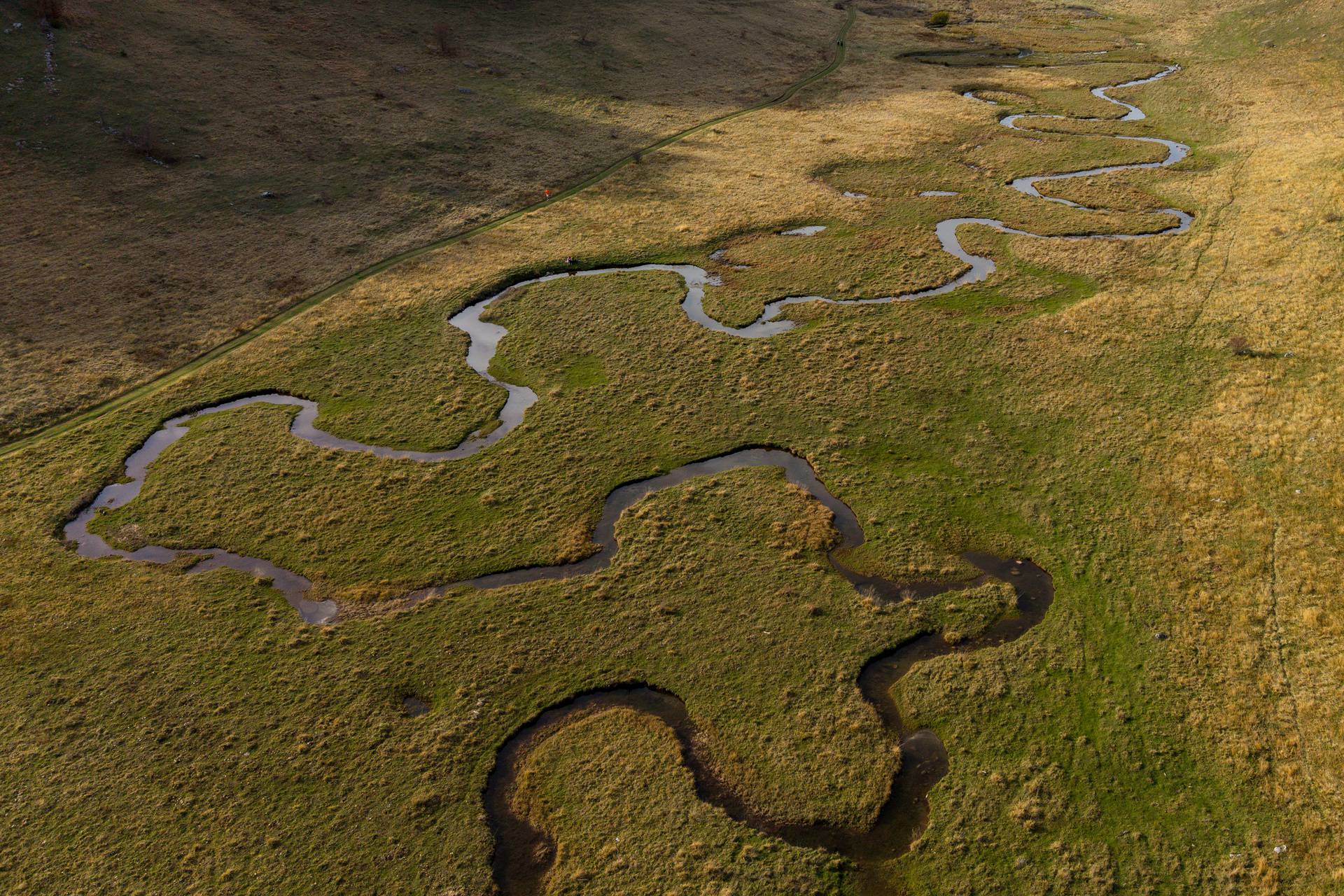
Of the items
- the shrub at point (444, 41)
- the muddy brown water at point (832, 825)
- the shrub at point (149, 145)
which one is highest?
the shrub at point (444, 41)

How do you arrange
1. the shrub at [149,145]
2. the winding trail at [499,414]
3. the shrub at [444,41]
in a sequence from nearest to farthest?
the winding trail at [499,414] < the shrub at [149,145] < the shrub at [444,41]

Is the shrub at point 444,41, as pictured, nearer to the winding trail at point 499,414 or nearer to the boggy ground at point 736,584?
the boggy ground at point 736,584

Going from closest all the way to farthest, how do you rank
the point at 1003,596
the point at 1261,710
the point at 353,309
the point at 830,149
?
the point at 1261,710 → the point at 1003,596 → the point at 353,309 → the point at 830,149

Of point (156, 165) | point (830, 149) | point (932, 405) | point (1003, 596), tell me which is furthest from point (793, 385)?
point (156, 165)

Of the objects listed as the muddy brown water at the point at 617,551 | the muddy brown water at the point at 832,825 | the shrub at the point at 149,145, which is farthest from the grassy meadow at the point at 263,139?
the muddy brown water at the point at 832,825

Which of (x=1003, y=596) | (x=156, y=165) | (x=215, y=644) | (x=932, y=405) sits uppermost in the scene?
(x=156, y=165)

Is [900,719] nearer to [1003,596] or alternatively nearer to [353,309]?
[1003,596]

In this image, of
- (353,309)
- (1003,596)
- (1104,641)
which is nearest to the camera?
(1104,641)
